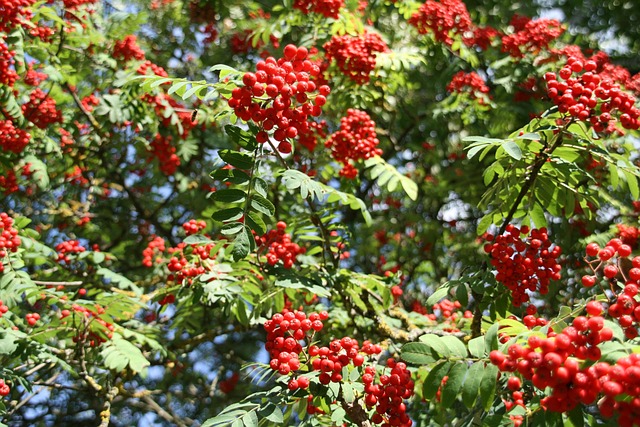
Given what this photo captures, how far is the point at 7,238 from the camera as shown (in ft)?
12.3

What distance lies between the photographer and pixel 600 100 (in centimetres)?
271

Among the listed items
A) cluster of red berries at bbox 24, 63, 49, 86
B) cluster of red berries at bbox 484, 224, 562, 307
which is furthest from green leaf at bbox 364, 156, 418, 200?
cluster of red berries at bbox 24, 63, 49, 86

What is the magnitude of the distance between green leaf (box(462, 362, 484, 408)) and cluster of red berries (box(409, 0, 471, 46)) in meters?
4.22

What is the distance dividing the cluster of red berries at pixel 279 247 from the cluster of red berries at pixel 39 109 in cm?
277

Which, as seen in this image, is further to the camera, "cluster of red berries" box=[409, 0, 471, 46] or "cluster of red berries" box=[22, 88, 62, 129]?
"cluster of red berries" box=[409, 0, 471, 46]

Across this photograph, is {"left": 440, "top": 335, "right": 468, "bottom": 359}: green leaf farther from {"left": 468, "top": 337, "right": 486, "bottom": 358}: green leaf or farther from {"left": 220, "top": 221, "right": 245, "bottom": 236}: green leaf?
{"left": 220, "top": 221, "right": 245, "bottom": 236}: green leaf

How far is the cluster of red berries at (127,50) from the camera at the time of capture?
545cm

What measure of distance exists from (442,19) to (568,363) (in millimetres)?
4416

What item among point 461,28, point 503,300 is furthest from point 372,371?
point 461,28

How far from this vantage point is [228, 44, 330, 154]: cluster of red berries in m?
2.42

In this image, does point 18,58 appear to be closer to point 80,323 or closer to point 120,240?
point 80,323

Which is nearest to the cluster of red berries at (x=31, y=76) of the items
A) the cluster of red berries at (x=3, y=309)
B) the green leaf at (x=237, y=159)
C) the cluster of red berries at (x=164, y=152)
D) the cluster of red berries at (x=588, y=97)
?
the cluster of red berries at (x=164, y=152)

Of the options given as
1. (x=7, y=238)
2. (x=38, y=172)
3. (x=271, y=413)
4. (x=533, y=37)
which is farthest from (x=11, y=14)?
(x=533, y=37)

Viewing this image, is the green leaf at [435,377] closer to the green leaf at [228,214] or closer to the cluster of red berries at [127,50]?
the green leaf at [228,214]
